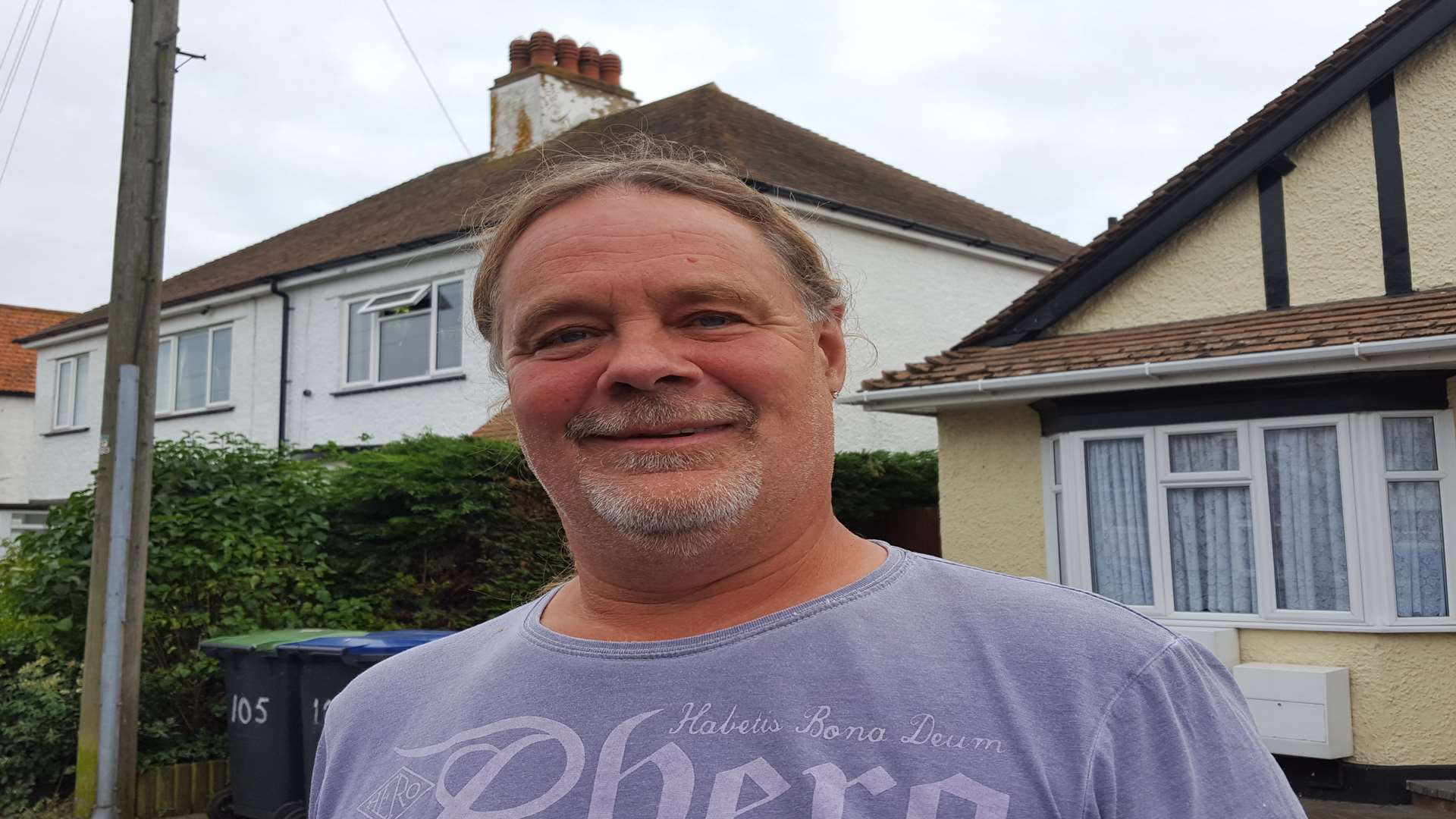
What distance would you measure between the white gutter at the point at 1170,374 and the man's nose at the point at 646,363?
7.19m

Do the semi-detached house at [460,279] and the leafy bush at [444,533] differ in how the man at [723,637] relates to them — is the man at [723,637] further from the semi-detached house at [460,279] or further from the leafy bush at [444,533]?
the semi-detached house at [460,279]

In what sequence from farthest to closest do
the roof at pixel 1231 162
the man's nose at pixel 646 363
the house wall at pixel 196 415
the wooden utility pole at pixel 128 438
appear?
the house wall at pixel 196 415 < the roof at pixel 1231 162 < the wooden utility pole at pixel 128 438 < the man's nose at pixel 646 363

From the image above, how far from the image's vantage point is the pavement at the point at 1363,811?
758 cm

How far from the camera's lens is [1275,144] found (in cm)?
889

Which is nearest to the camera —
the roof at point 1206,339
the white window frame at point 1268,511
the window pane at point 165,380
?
the roof at point 1206,339

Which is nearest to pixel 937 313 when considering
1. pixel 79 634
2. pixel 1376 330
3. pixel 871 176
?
pixel 871 176

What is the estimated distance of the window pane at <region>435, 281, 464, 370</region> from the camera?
14.8 meters

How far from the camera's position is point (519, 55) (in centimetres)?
1717

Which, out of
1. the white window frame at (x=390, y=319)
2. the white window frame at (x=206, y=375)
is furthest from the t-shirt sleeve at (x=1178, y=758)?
the white window frame at (x=206, y=375)

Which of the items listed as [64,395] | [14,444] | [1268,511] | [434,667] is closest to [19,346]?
[14,444]

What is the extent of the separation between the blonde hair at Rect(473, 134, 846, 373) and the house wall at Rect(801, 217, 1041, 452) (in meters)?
11.3

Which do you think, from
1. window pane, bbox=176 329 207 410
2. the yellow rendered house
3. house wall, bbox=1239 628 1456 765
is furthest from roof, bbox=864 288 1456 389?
window pane, bbox=176 329 207 410

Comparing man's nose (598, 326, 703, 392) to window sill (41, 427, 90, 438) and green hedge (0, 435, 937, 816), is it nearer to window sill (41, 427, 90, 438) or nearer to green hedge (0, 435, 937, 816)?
green hedge (0, 435, 937, 816)

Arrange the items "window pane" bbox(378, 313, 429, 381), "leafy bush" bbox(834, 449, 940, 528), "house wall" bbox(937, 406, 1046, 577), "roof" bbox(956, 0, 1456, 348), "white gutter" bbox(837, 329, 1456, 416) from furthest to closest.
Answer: "window pane" bbox(378, 313, 429, 381) < "leafy bush" bbox(834, 449, 940, 528) < "house wall" bbox(937, 406, 1046, 577) < "roof" bbox(956, 0, 1456, 348) < "white gutter" bbox(837, 329, 1456, 416)
